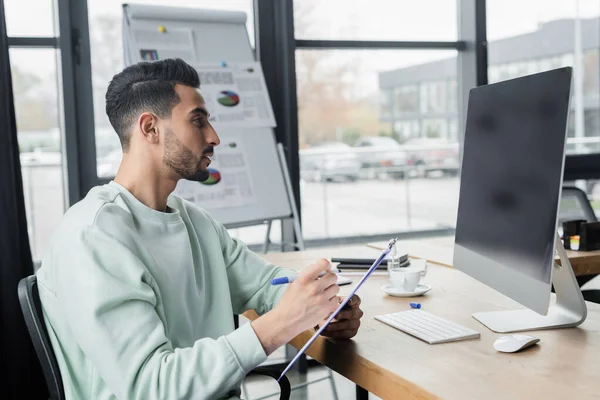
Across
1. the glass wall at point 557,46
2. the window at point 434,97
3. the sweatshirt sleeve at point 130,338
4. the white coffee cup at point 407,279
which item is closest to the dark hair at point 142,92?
the sweatshirt sleeve at point 130,338

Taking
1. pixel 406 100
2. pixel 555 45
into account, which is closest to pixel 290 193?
pixel 406 100

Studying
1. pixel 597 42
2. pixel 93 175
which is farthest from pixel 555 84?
pixel 597 42

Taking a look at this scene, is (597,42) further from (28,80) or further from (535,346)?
(535,346)

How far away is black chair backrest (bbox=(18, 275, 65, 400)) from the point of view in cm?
130

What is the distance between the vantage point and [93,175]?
3.45 metres

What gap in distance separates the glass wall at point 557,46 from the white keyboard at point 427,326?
2.87 m

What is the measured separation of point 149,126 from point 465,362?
77cm

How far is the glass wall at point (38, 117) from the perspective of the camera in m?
3.32

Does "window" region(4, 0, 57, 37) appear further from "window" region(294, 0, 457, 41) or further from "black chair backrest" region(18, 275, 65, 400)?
"black chair backrest" region(18, 275, 65, 400)

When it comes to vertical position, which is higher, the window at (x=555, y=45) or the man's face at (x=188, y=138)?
the window at (x=555, y=45)

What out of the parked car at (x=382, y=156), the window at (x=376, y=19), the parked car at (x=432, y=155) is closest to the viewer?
the window at (x=376, y=19)

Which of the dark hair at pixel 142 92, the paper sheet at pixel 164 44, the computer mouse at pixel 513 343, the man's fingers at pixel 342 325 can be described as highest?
the paper sheet at pixel 164 44

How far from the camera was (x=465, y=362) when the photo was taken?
1.25m

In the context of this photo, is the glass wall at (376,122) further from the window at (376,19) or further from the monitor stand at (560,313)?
the monitor stand at (560,313)
